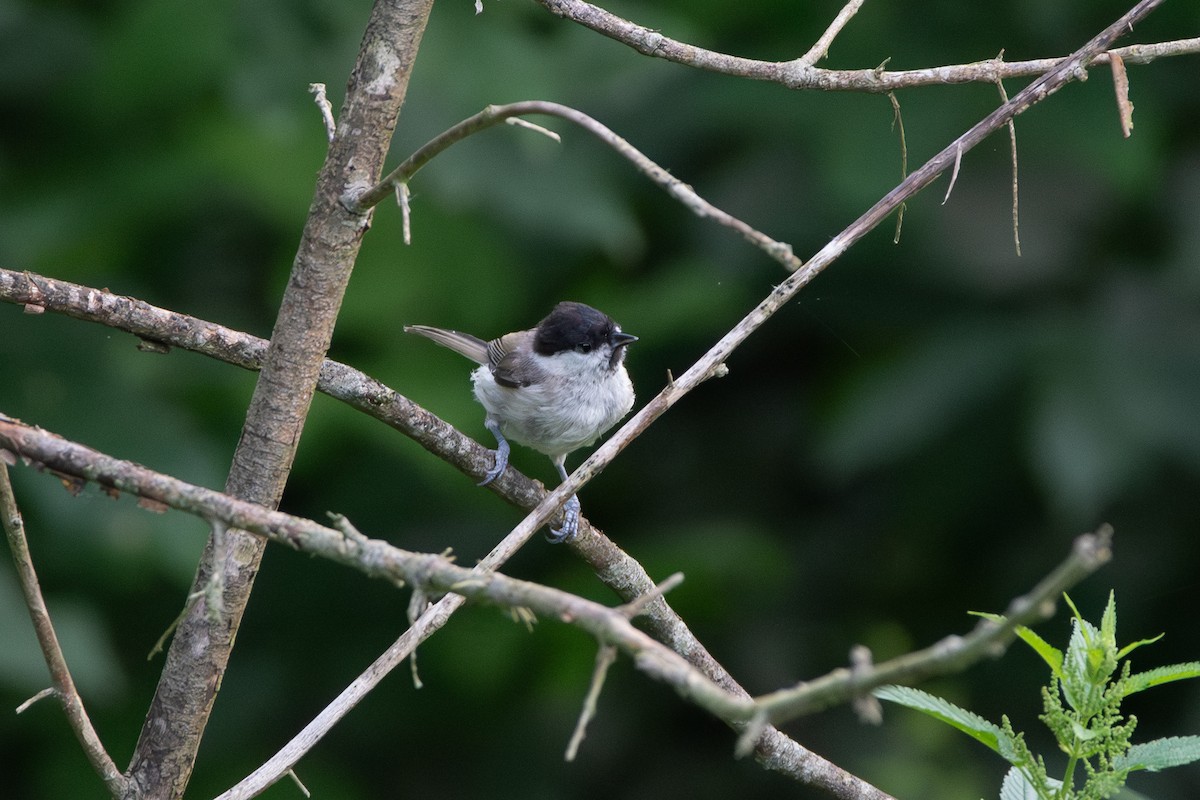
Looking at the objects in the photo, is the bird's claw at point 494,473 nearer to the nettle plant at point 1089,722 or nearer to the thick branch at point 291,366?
the thick branch at point 291,366

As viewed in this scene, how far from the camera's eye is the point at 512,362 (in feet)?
13.9

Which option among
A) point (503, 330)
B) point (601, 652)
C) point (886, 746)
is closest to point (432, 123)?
point (503, 330)

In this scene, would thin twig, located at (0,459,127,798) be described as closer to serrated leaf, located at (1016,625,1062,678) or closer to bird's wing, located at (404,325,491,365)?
serrated leaf, located at (1016,625,1062,678)

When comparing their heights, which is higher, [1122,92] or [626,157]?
[1122,92]

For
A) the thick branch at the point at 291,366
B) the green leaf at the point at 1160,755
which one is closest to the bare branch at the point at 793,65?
the thick branch at the point at 291,366

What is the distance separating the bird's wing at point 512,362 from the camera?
410 cm

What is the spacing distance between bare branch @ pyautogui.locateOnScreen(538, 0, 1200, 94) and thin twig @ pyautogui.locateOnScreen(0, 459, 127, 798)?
120cm

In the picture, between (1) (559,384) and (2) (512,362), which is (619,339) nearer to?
(1) (559,384)

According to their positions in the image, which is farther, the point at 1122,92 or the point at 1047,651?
the point at 1122,92

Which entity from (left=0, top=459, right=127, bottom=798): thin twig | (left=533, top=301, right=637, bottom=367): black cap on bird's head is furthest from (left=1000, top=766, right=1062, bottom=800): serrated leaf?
(left=533, top=301, right=637, bottom=367): black cap on bird's head

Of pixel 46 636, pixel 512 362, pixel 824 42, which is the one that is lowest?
pixel 46 636

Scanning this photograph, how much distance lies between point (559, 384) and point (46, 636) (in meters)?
2.43

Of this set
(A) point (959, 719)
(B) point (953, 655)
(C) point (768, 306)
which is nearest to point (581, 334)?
(C) point (768, 306)

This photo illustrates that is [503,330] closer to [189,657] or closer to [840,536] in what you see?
[840,536]
